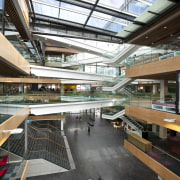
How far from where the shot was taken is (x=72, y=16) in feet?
44.6

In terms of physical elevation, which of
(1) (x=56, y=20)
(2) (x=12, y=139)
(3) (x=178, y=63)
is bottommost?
(2) (x=12, y=139)

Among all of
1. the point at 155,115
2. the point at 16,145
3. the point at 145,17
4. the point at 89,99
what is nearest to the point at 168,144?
the point at 155,115

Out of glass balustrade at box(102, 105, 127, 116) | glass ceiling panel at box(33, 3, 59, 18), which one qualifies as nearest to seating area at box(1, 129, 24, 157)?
glass balustrade at box(102, 105, 127, 116)

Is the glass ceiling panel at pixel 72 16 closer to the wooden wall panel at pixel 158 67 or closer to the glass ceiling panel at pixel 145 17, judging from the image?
the glass ceiling panel at pixel 145 17

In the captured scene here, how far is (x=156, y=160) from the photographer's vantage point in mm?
7695

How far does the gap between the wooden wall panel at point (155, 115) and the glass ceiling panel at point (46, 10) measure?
1122 centimetres

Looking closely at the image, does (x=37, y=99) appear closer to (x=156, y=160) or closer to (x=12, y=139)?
(x=12, y=139)

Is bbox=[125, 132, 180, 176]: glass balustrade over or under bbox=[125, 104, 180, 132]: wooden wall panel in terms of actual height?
under

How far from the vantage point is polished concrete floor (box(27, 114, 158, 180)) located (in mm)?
10086

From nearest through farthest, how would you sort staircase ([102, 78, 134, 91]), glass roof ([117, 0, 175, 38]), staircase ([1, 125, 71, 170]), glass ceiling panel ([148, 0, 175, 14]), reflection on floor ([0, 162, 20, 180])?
reflection on floor ([0, 162, 20, 180]), glass ceiling panel ([148, 0, 175, 14]), glass roof ([117, 0, 175, 38]), staircase ([1, 125, 71, 170]), staircase ([102, 78, 134, 91])

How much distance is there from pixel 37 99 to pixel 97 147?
27.5ft

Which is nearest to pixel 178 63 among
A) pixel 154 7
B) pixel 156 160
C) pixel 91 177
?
pixel 154 7

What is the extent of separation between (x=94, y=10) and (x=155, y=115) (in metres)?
10.1

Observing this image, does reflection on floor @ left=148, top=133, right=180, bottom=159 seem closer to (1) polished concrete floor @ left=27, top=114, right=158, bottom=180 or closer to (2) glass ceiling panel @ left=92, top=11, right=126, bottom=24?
(1) polished concrete floor @ left=27, top=114, right=158, bottom=180
